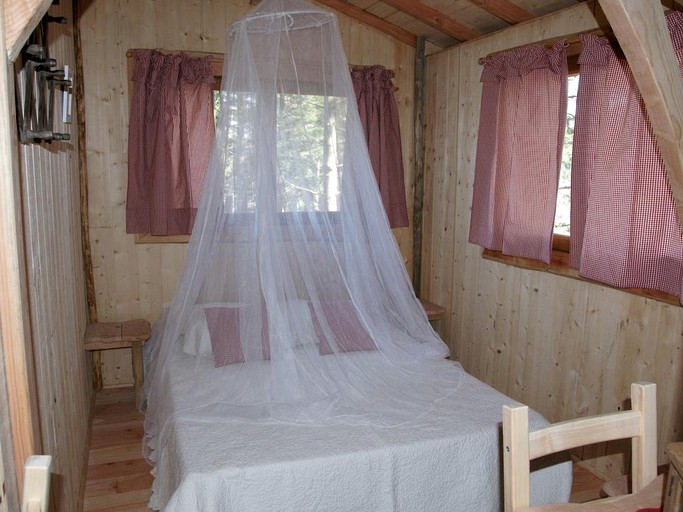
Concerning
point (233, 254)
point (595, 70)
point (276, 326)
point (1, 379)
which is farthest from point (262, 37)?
point (1, 379)

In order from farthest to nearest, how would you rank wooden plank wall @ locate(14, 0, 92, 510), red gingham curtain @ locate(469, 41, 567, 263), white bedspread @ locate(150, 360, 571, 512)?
red gingham curtain @ locate(469, 41, 567, 263) < white bedspread @ locate(150, 360, 571, 512) < wooden plank wall @ locate(14, 0, 92, 510)

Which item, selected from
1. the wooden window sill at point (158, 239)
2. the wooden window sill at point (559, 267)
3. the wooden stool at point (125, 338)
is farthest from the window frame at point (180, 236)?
the wooden window sill at point (559, 267)

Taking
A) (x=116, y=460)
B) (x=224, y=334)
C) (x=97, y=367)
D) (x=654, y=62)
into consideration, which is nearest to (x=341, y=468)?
(x=224, y=334)

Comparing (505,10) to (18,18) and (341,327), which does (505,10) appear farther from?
(18,18)

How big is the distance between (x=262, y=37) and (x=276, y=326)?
3.97ft

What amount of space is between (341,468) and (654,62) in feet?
5.19

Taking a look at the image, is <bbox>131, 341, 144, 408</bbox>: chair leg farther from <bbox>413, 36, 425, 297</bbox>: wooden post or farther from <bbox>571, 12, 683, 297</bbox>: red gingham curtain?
<bbox>571, 12, 683, 297</bbox>: red gingham curtain

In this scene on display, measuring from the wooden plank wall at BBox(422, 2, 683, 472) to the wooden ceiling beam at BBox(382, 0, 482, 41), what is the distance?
0.09 metres

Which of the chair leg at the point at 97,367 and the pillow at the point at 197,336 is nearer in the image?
the pillow at the point at 197,336

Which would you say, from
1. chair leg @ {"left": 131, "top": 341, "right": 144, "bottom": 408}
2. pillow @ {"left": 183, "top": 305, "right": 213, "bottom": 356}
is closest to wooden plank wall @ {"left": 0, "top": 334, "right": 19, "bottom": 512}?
pillow @ {"left": 183, "top": 305, "right": 213, "bottom": 356}

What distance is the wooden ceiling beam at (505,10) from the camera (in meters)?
3.13

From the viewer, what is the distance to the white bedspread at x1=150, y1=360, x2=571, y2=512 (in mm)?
1927

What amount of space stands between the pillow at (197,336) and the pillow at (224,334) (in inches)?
1.5

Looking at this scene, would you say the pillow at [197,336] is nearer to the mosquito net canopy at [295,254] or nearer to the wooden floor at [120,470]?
the mosquito net canopy at [295,254]
